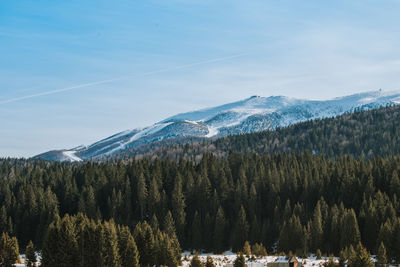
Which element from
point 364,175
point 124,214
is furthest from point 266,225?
point 124,214

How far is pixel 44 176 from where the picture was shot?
18225cm

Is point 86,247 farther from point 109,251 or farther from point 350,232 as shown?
point 350,232

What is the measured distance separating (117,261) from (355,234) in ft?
161

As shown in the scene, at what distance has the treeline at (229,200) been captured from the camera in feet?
372

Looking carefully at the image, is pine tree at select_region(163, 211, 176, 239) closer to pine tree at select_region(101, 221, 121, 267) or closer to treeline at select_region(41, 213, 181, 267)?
treeline at select_region(41, 213, 181, 267)

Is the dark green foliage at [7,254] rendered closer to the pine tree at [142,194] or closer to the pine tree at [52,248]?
the pine tree at [52,248]

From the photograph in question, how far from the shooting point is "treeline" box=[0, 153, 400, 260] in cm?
11338

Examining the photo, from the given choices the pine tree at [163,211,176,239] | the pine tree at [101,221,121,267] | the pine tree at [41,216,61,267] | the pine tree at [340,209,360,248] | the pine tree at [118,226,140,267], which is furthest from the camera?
the pine tree at [163,211,176,239]

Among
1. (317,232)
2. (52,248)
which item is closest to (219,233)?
(317,232)

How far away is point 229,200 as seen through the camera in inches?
5896

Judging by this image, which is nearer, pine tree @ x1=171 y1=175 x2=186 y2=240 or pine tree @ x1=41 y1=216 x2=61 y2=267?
pine tree @ x1=41 y1=216 x2=61 y2=267

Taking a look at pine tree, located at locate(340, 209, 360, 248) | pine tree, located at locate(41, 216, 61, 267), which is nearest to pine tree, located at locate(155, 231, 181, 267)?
pine tree, located at locate(41, 216, 61, 267)

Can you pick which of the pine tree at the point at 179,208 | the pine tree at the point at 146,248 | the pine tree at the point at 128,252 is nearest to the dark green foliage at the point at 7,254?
the pine tree at the point at 128,252

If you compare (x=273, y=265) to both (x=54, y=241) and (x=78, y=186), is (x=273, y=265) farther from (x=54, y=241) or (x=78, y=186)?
(x=78, y=186)
